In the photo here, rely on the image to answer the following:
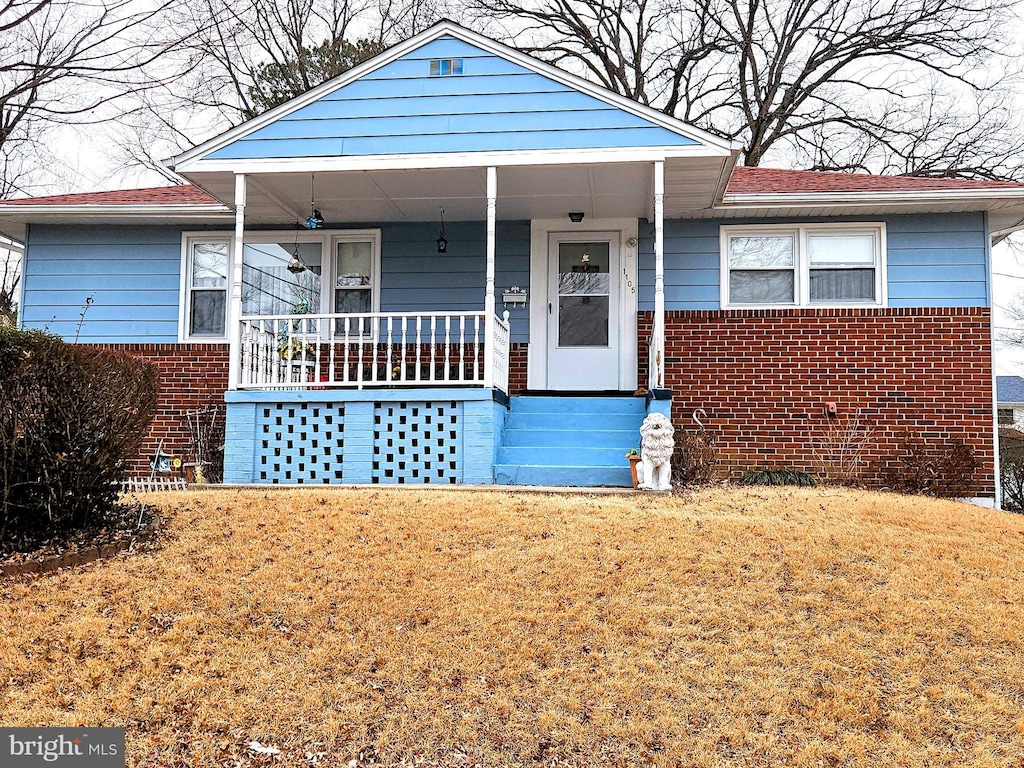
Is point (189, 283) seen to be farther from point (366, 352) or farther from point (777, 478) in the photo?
point (777, 478)

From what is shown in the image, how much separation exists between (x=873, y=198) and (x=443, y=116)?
16.5ft

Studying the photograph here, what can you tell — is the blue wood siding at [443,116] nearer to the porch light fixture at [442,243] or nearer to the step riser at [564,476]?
the porch light fixture at [442,243]

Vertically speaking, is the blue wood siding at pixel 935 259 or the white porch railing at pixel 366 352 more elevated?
the blue wood siding at pixel 935 259

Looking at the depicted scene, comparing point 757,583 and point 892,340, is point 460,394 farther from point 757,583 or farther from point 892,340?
point 892,340

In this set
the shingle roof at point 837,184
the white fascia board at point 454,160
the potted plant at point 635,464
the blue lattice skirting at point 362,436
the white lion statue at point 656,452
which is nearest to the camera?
the white lion statue at point 656,452

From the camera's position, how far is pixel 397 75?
983 centimetres

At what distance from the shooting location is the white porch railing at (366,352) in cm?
959

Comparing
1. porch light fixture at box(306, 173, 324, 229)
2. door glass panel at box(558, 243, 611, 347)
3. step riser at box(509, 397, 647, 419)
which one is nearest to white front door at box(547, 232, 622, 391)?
door glass panel at box(558, 243, 611, 347)

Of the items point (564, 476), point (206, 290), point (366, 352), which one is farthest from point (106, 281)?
point (564, 476)

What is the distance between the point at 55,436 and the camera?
6.05 metres

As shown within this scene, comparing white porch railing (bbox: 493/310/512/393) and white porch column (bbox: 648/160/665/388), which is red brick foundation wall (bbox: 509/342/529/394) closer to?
white porch railing (bbox: 493/310/512/393)

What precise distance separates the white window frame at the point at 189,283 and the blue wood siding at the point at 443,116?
242cm

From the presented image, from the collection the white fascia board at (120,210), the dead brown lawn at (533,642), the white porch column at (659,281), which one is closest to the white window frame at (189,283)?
the white fascia board at (120,210)

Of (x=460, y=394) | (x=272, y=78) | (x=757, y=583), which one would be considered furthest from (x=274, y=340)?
(x=272, y=78)
